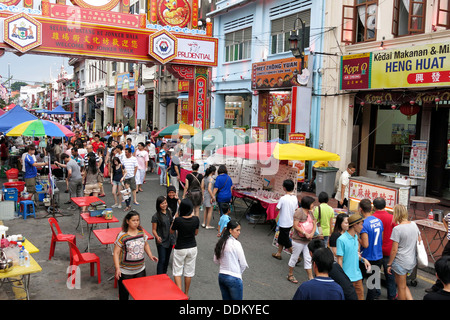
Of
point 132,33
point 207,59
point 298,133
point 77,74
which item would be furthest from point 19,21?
point 77,74

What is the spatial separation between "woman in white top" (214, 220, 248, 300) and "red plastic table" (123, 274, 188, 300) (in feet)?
1.96

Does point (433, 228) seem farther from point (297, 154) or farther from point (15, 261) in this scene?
point (15, 261)

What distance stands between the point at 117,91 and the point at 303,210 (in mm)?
36982

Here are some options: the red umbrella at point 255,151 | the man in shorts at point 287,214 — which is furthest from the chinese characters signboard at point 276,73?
the man in shorts at point 287,214

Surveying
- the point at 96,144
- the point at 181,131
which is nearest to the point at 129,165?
the point at 96,144

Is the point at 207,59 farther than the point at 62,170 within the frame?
Yes

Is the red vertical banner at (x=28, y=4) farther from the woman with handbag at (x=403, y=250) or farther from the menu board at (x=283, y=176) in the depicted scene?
the woman with handbag at (x=403, y=250)

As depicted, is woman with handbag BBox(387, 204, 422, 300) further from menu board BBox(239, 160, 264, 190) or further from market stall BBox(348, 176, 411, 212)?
menu board BBox(239, 160, 264, 190)

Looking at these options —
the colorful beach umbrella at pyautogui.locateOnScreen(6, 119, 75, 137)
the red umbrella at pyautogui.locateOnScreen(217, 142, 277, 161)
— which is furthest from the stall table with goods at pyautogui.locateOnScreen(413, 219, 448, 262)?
the colorful beach umbrella at pyautogui.locateOnScreen(6, 119, 75, 137)

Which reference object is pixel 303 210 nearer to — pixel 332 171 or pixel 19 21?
pixel 332 171

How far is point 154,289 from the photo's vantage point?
5031 millimetres

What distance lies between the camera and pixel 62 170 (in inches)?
683

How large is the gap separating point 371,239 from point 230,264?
8.05 ft

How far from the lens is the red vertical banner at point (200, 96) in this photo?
776 inches
